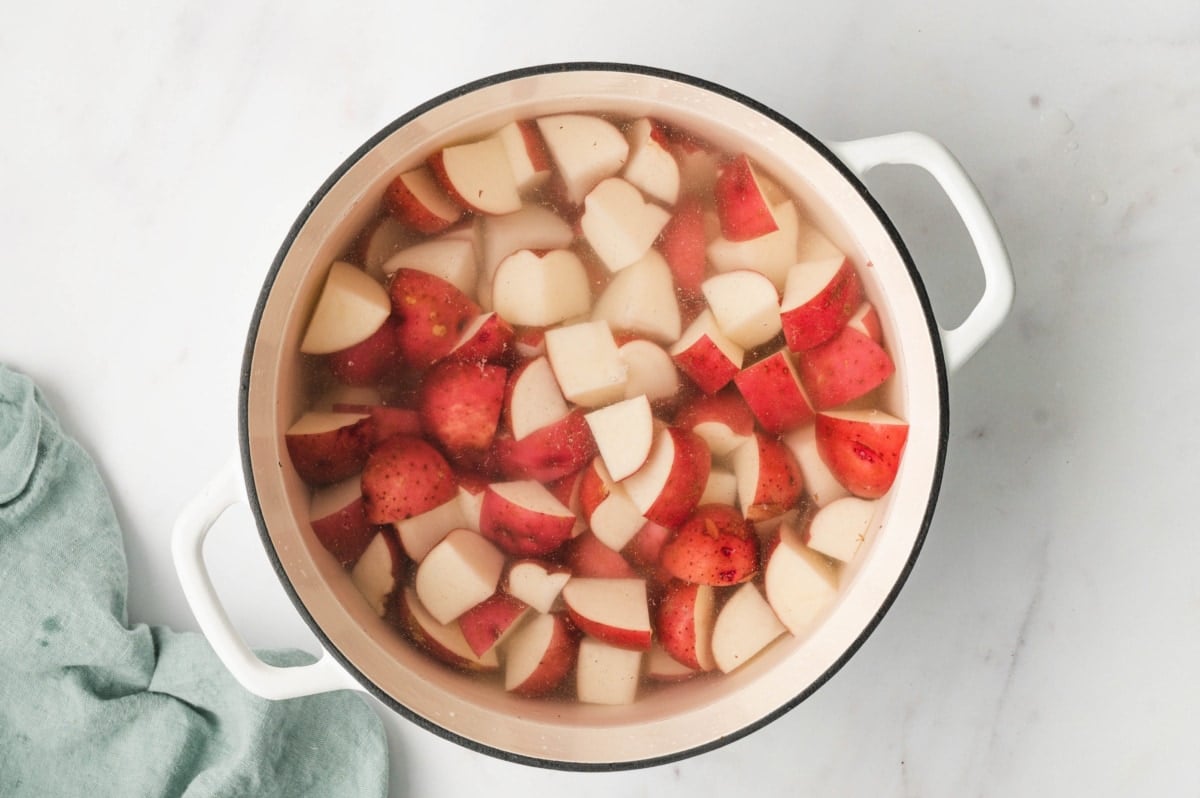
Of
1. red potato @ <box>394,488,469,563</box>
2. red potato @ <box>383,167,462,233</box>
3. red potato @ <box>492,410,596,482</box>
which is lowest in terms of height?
red potato @ <box>394,488,469,563</box>

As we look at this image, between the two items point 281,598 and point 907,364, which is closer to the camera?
point 907,364

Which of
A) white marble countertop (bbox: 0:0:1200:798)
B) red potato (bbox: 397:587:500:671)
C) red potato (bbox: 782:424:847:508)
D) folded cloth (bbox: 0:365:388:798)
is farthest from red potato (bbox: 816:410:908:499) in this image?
folded cloth (bbox: 0:365:388:798)

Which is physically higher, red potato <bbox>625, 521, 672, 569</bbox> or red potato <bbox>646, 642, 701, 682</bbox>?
red potato <bbox>625, 521, 672, 569</bbox>

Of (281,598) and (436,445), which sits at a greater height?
(436,445)

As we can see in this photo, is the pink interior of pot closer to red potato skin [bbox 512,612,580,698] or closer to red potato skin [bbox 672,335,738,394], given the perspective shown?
red potato skin [bbox 512,612,580,698]

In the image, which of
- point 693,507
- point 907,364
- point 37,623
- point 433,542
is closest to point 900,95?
point 907,364

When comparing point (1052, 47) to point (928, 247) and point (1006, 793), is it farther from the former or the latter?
point (1006, 793)
